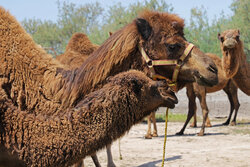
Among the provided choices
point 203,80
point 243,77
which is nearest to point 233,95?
point 243,77

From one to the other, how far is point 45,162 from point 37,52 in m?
2.21

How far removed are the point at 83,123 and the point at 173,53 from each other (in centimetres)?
214

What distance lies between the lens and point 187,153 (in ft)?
25.4

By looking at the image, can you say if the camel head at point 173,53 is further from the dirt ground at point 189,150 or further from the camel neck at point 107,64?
the dirt ground at point 189,150

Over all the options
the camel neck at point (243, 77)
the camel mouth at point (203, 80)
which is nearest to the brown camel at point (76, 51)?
the camel mouth at point (203, 80)

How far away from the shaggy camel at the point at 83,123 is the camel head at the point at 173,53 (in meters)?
1.74

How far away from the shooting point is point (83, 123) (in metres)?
2.46

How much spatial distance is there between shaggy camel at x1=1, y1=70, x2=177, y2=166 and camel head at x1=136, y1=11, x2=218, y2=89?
5.72ft

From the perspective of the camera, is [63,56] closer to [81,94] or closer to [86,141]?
[81,94]

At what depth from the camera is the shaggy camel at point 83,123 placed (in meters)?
2.38

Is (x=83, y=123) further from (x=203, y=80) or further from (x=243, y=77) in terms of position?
(x=243, y=77)

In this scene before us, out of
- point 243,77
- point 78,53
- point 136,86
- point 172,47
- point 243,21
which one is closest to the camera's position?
point 136,86

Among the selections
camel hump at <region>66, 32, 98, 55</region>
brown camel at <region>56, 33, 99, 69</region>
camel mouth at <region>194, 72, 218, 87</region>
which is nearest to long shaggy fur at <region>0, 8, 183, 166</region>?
camel mouth at <region>194, 72, 218, 87</region>

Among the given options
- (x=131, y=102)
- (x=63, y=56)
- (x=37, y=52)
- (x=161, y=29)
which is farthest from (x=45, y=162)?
(x=63, y=56)
